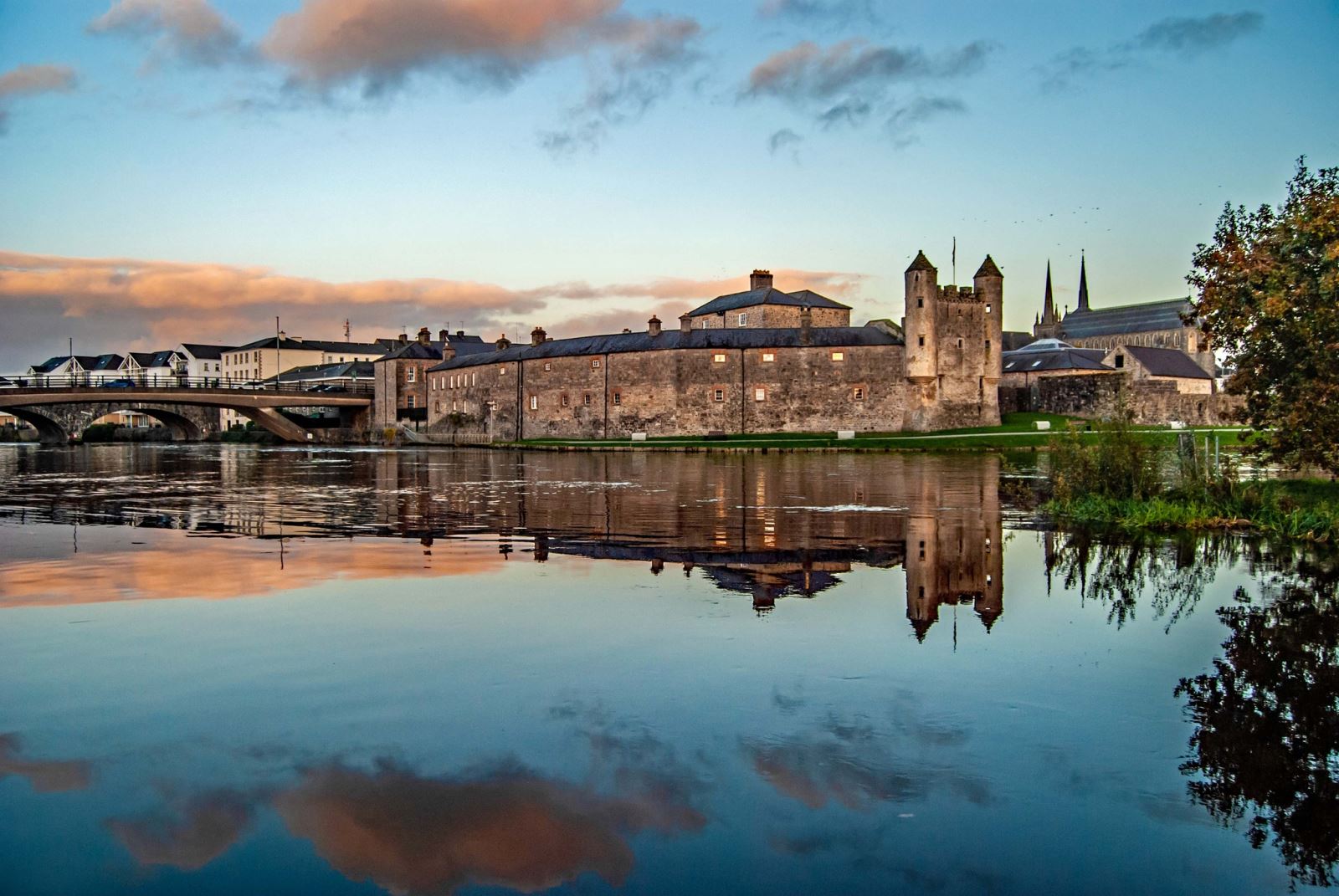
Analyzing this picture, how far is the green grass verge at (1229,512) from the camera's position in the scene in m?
16.7

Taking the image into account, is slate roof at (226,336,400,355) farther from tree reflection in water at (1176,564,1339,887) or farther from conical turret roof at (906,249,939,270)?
tree reflection in water at (1176,564,1339,887)

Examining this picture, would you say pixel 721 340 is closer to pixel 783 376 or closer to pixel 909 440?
pixel 783 376

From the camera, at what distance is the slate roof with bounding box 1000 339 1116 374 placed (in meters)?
76.9

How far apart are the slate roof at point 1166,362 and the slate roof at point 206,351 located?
121m

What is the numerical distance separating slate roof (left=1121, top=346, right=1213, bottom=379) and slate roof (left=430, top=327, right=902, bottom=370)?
79.6ft

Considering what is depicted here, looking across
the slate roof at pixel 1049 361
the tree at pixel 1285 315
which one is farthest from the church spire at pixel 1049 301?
the tree at pixel 1285 315

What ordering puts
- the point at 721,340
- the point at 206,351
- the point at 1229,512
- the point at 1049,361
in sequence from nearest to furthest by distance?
the point at 1229,512 → the point at 721,340 → the point at 1049,361 → the point at 206,351

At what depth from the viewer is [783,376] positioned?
6869cm

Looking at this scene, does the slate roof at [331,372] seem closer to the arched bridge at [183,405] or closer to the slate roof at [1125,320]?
the arched bridge at [183,405]

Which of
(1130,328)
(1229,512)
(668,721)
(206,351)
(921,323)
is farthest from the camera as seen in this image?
(206,351)

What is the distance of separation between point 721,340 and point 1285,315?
52478 mm

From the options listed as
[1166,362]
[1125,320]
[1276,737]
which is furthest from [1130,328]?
[1276,737]

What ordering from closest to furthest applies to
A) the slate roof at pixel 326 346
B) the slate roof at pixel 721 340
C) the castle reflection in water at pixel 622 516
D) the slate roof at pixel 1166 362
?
1. the castle reflection in water at pixel 622 516
2. the slate roof at pixel 721 340
3. the slate roof at pixel 1166 362
4. the slate roof at pixel 326 346

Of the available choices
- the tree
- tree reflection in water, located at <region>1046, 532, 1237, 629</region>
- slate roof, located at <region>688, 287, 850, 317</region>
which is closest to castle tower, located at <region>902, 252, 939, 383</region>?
slate roof, located at <region>688, 287, 850, 317</region>
